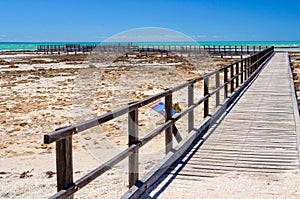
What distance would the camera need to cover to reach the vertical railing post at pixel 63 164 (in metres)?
2.99

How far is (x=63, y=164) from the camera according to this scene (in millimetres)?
3010

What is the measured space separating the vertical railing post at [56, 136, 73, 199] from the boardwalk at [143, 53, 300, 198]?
58.1 inches

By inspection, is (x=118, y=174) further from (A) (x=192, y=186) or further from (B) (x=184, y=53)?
(B) (x=184, y=53)

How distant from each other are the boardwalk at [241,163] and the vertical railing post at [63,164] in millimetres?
1476

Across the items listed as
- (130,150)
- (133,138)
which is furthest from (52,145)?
(130,150)

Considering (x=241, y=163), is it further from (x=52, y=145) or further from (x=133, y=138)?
(x=52, y=145)

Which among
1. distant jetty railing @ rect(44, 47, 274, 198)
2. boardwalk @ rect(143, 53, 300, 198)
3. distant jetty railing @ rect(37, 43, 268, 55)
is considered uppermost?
distant jetty railing @ rect(37, 43, 268, 55)

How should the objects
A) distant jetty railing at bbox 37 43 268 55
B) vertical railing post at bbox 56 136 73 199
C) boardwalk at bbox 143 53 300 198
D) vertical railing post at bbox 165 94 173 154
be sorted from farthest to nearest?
distant jetty railing at bbox 37 43 268 55, vertical railing post at bbox 165 94 173 154, boardwalk at bbox 143 53 300 198, vertical railing post at bbox 56 136 73 199

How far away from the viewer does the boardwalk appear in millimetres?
4520

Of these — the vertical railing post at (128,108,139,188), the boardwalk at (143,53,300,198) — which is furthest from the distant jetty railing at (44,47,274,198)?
the boardwalk at (143,53,300,198)

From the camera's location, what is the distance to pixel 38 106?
14.4m

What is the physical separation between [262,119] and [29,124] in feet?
20.3

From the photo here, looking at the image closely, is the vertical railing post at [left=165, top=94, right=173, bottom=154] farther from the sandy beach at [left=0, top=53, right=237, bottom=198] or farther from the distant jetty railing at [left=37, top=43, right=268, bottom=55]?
the distant jetty railing at [left=37, top=43, right=268, bottom=55]

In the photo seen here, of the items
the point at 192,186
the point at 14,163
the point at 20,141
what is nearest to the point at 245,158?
the point at 192,186
